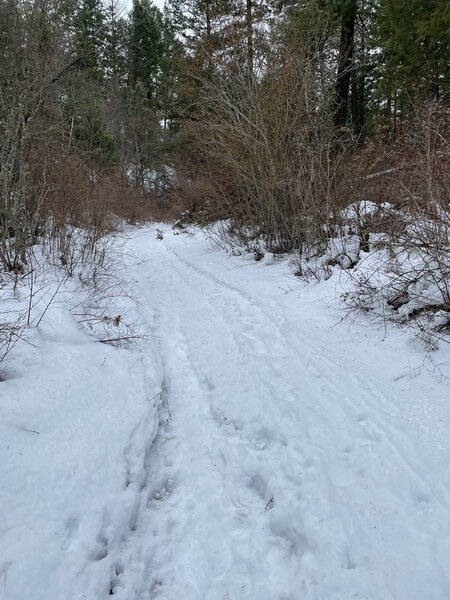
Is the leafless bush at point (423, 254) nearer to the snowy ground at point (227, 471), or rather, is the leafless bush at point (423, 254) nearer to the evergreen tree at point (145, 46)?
the snowy ground at point (227, 471)

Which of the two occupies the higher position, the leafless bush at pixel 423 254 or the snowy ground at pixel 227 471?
the leafless bush at pixel 423 254

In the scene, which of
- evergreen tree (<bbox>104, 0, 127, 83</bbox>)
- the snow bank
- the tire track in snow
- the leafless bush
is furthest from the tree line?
evergreen tree (<bbox>104, 0, 127, 83</bbox>)

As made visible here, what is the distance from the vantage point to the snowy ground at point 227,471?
1.59 meters

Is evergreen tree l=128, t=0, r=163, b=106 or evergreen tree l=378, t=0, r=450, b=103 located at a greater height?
evergreen tree l=128, t=0, r=163, b=106

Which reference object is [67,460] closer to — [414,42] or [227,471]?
[227,471]

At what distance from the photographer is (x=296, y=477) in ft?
6.81

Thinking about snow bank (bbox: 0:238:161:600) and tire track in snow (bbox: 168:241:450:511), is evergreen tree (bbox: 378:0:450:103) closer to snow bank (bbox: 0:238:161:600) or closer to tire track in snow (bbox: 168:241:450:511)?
tire track in snow (bbox: 168:241:450:511)

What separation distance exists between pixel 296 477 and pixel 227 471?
1.42ft

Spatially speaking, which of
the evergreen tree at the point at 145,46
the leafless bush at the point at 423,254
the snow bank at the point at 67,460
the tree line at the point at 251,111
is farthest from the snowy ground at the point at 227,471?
the evergreen tree at the point at 145,46

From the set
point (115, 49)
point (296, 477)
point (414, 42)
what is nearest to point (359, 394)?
point (296, 477)

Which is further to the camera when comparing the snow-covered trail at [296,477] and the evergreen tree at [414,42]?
the evergreen tree at [414,42]

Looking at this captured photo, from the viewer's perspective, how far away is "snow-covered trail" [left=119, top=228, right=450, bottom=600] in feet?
5.22

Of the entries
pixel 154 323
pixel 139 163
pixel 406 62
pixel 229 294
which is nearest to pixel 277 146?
pixel 229 294

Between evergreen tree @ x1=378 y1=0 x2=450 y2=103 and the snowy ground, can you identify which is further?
evergreen tree @ x1=378 y1=0 x2=450 y2=103
